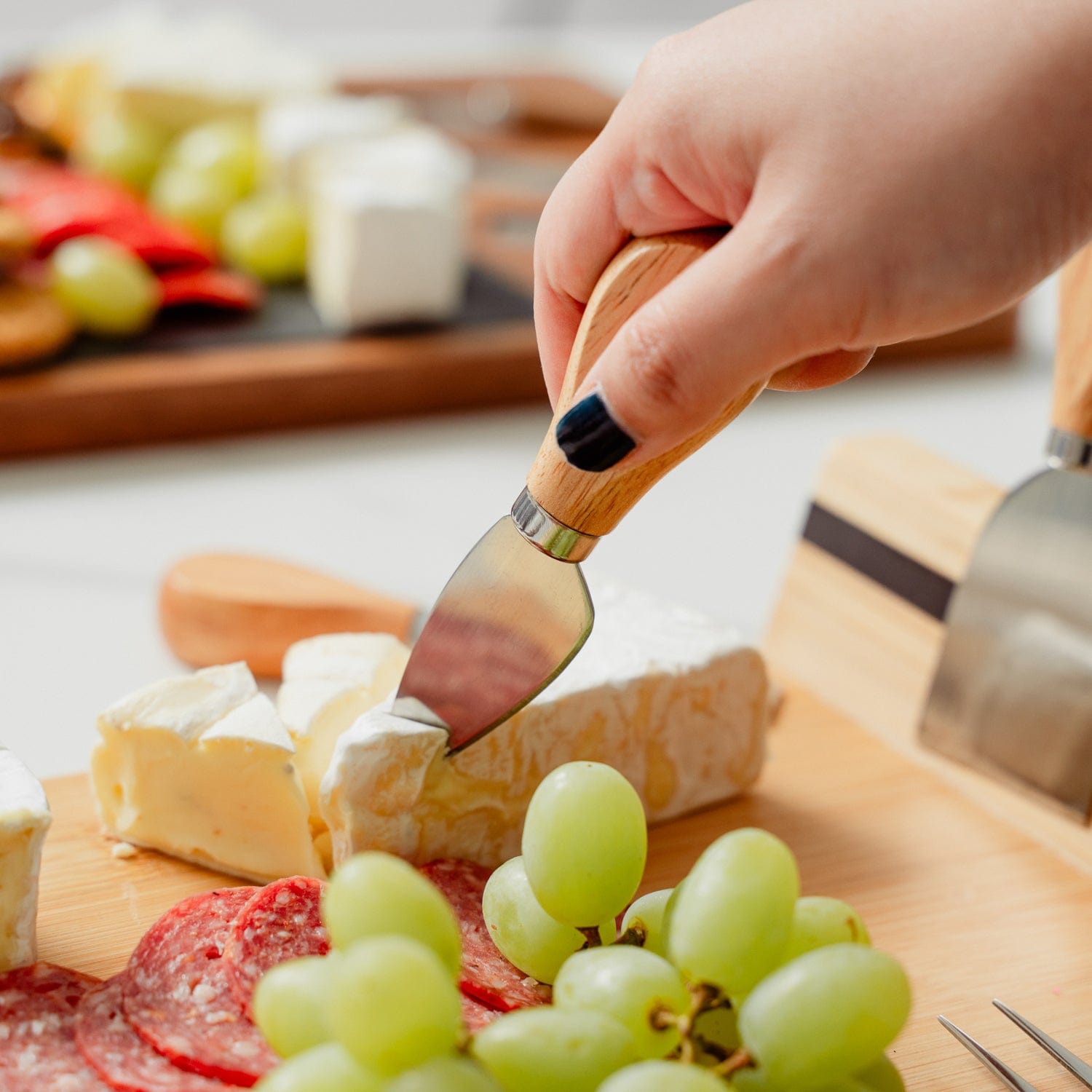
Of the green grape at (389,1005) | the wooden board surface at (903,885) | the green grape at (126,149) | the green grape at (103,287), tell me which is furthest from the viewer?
the green grape at (126,149)

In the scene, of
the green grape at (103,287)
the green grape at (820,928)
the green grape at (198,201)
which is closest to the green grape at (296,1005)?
the green grape at (820,928)

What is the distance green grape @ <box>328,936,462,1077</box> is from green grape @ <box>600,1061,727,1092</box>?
0.24 ft

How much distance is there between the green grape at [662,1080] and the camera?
0.56 meters

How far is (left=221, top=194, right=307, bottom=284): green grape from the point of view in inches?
76.2

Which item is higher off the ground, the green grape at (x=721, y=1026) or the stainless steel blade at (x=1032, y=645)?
the stainless steel blade at (x=1032, y=645)

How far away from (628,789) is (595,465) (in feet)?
0.60

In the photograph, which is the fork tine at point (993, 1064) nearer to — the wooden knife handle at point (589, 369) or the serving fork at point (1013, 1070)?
the serving fork at point (1013, 1070)

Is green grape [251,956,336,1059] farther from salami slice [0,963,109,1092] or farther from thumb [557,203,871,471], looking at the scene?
Result: thumb [557,203,871,471]

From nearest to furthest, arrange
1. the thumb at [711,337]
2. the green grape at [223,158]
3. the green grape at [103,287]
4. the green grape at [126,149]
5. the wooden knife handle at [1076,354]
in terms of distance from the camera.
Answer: the thumb at [711,337]
the wooden knife handle at [1076,354]
the green grape at [103,287]
the green grape at [223,158]
the green grape at [126,149]

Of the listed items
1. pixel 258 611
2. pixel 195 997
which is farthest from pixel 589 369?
pixel 258 611

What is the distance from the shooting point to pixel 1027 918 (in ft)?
3.19

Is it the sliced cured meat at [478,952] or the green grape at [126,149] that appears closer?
the sliced cured meat at [478,952]

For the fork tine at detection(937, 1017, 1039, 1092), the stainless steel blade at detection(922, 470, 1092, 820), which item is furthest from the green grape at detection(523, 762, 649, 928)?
the stainless steel blade at detection(922, 470, 1092, 820)

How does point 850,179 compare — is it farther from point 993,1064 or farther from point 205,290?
point 205,290
